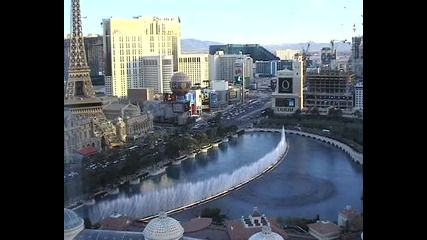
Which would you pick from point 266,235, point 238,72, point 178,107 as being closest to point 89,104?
point 178,107

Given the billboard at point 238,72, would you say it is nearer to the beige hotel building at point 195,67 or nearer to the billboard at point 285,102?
the beige hotel building at point 195,67

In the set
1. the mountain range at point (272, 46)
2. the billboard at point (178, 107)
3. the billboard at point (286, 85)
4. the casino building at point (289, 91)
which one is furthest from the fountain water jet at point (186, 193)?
the mountain range at point (272, 46)

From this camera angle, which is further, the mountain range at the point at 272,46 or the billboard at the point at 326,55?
the billboard at the point at 326,55

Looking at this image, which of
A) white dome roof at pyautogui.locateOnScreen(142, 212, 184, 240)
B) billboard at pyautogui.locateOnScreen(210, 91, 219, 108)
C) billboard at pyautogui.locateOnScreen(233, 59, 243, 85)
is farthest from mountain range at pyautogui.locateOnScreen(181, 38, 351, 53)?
white dome roof at pyautogui.locateOnScreen(142, 212, 184, 240)
